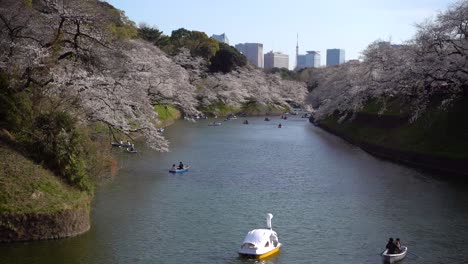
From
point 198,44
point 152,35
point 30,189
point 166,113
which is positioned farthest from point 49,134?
point 198,44

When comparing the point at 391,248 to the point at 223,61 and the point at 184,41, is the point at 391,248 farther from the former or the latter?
the point at 184,41

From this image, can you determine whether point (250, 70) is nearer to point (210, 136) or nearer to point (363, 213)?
point (210, 136)

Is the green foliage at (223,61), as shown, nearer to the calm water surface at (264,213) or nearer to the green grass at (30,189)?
the calm water surface at (264,213)

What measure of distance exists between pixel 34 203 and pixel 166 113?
173 feet

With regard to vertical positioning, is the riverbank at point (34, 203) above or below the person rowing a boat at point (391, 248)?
above

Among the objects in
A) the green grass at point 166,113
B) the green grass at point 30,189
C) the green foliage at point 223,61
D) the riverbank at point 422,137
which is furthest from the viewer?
the green foliage at point 223,61

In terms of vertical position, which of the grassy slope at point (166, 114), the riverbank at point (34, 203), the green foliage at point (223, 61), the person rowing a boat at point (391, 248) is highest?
the green foliage at point (223, 61)

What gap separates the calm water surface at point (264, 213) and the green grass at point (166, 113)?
990 inches

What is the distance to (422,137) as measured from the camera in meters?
39.9

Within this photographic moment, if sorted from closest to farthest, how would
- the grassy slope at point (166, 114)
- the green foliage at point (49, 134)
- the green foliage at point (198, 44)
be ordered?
the green foliage at point (49, 134)
the grassy slope at point (166, 114)
the green foliage at point (198, 44)

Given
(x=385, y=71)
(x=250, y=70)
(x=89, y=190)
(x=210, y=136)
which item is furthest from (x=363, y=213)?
(x=250, y=70)

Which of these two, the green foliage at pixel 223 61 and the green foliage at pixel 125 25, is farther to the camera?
the green foliage at pixel 223 61

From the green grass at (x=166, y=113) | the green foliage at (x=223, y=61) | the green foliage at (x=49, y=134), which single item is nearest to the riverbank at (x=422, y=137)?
the green foliage at (x=49, y=134)

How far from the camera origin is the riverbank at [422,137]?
115 feet
